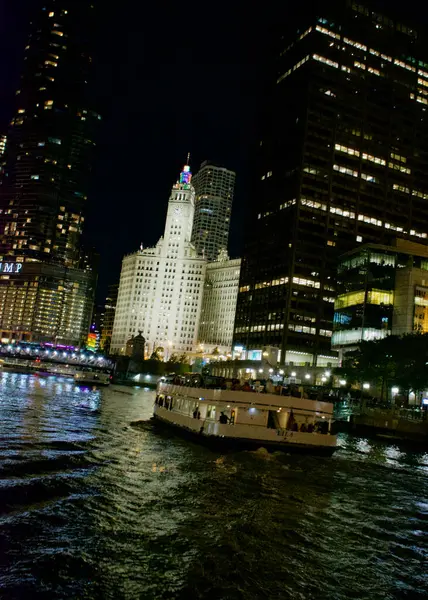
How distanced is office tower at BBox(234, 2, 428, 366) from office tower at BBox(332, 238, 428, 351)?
2938cm

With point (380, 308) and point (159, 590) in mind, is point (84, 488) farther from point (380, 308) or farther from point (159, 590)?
point (380, 308)

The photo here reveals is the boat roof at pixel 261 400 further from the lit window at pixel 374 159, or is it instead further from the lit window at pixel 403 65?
the lit window at pixel 403 65

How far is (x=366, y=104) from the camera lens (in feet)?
591

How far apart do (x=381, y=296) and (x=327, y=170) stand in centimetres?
6572

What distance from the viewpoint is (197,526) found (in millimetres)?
19422

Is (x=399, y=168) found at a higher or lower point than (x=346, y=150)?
lower

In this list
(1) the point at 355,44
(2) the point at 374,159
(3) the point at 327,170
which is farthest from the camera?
(1) the point at 355,44

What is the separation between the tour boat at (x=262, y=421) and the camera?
39031 millimetres

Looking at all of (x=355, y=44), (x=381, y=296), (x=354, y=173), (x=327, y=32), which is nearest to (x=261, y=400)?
(x=381, y=296)

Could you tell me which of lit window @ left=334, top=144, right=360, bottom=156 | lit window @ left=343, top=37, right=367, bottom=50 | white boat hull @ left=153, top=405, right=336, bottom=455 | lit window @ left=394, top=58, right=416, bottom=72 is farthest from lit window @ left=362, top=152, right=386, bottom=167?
white boat hull @ left=153, top=405, right=336, bottom=455

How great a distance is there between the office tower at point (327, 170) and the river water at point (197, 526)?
12498cm

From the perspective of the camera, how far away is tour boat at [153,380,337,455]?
39031mm

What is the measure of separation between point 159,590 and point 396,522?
14208mm

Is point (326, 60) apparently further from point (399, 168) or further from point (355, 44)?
point (399, 168)
